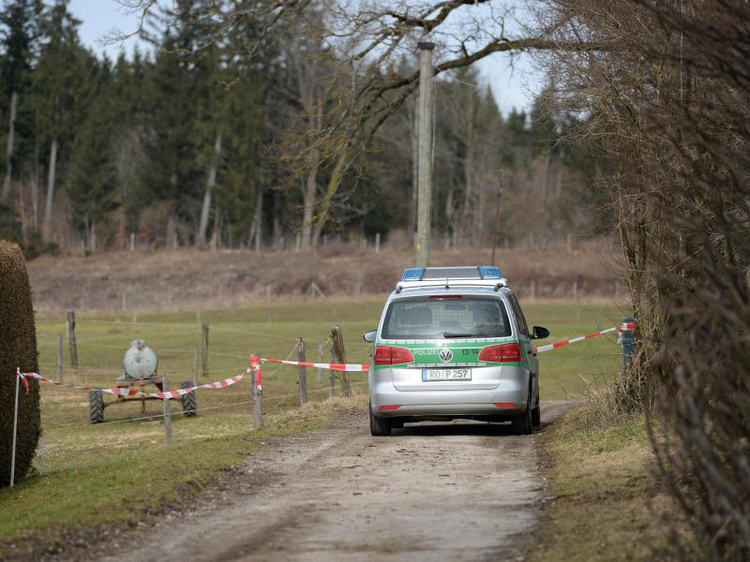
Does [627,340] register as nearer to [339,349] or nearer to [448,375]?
[448,375]

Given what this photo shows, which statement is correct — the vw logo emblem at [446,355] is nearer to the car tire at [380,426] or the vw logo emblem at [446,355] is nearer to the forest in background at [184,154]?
the car tire at [380,426]

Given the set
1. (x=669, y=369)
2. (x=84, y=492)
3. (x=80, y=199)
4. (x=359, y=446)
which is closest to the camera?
(x=84, y=492)

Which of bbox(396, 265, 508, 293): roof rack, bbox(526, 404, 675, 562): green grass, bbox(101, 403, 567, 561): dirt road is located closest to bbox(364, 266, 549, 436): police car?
bbox(396, 265, 508, 293): roof rack

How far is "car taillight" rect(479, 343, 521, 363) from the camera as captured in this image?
14406 millimetres

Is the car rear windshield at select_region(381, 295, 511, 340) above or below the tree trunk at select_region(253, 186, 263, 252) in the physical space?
below

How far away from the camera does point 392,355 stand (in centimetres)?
1452

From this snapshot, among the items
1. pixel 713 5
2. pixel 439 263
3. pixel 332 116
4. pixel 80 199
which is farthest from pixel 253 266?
pixel 713 5

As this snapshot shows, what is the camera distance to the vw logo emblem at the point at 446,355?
14398mm

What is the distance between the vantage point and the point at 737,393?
653 centimetres

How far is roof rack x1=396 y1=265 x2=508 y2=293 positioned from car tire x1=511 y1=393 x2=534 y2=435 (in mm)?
1543

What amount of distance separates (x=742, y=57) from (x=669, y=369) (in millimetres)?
5972

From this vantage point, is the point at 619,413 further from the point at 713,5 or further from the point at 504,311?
the point at 713,5

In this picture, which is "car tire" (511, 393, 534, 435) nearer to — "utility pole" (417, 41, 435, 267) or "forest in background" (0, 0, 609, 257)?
"utility pole" (417, 41, 435, 267)

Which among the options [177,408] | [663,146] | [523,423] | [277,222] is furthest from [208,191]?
[663,146]
